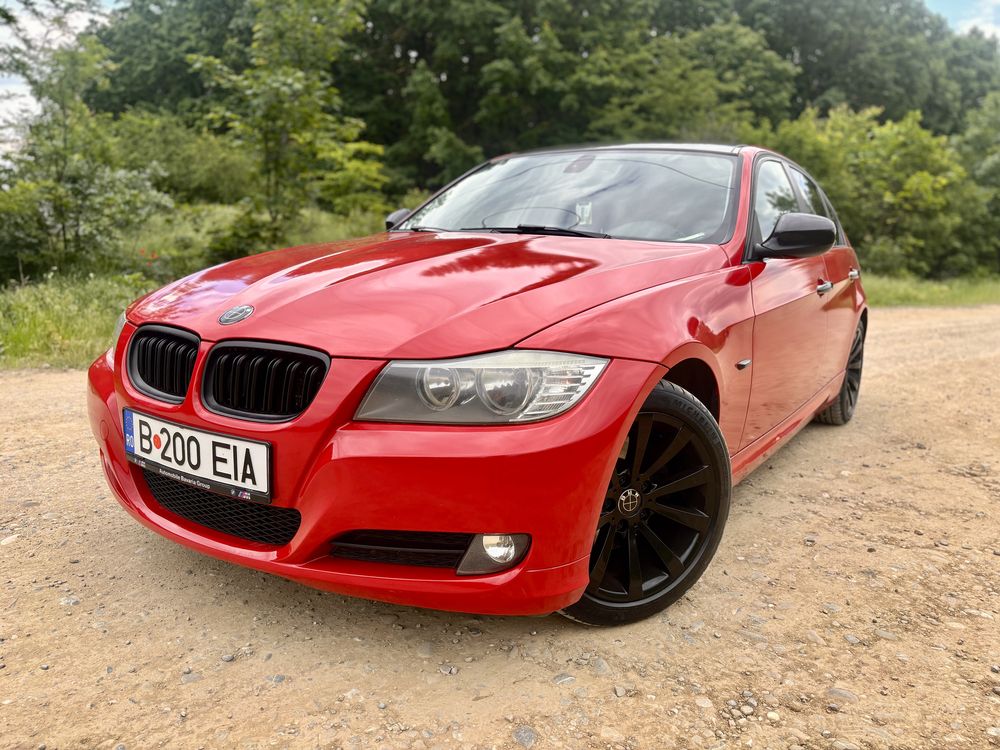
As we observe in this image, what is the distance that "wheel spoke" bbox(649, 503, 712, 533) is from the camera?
7.65 feet

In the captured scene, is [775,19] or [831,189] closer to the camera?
[831,189]

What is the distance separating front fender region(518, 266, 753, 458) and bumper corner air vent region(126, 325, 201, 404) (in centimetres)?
94

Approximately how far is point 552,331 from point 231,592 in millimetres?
1284

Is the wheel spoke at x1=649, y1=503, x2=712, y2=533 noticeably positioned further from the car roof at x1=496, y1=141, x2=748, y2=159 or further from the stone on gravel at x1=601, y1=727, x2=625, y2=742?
the car roof at x1=496, y1=141, x2=748, y2=159

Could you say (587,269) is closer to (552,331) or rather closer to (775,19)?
(552,331)

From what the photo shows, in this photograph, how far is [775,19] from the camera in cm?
4169

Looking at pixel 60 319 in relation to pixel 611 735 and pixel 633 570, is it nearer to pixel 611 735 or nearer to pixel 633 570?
pixel 633 570

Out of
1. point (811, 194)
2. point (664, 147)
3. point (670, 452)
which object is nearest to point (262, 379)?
point (670, 452)

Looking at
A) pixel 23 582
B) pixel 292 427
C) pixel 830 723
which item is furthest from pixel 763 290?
pixel 23 582

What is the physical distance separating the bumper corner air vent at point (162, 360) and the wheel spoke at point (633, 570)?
130cm

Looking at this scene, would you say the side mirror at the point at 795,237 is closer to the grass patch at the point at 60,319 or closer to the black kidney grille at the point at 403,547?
the black kidney grille at the point at 403,547

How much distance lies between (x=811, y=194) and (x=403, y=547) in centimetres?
338

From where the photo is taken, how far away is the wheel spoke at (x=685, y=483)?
231 centimetres

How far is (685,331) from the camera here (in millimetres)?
2320
